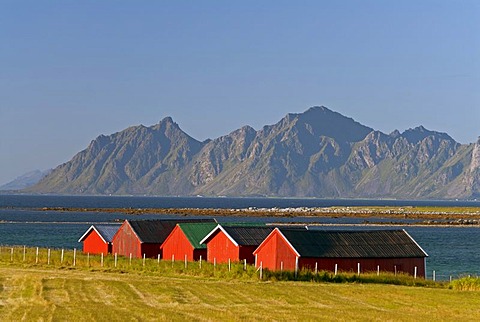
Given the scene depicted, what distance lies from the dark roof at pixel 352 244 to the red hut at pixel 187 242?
11.2 m

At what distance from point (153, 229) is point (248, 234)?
1386 centimetres

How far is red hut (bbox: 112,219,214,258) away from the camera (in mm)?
72750

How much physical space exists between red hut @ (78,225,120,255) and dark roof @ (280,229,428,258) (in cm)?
2317

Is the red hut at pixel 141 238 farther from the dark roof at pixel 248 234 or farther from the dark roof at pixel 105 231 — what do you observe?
the dark roof at pixel 248 234

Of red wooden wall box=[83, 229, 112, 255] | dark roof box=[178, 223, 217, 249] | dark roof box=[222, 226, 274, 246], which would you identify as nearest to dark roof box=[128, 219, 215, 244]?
dark roof box=[178, 223, 217, 249]

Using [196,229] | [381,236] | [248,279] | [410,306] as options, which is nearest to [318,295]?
[410,306]

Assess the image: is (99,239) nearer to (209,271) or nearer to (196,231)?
(196,231)

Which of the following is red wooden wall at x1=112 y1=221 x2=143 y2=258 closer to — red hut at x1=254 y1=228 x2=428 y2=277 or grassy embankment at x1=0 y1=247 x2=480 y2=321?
red hut at x1=254 y1=228 x2=428 y2=277

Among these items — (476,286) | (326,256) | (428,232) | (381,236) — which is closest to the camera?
(476,286)

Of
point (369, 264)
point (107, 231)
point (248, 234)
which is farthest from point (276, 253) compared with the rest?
point (107, 231)

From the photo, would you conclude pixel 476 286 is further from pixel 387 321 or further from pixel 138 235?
pixel 138 235

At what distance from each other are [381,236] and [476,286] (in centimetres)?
1490

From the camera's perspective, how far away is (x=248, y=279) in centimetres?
4800

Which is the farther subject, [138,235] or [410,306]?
[138,235]
